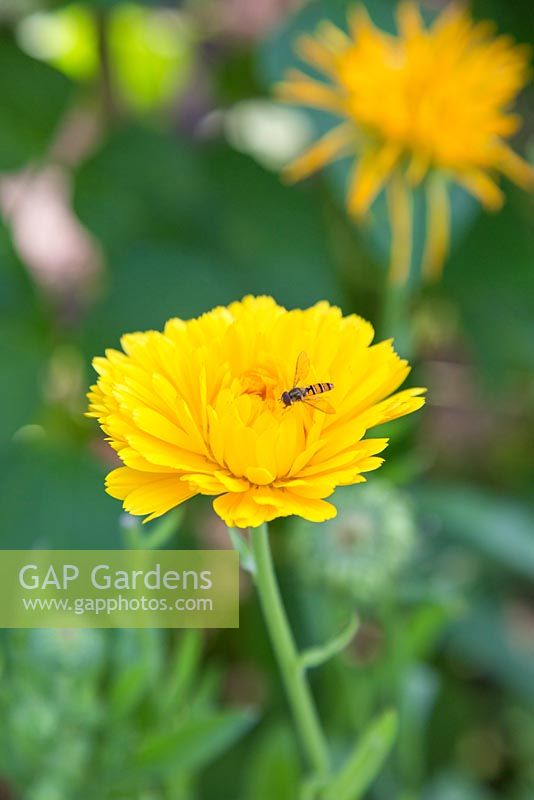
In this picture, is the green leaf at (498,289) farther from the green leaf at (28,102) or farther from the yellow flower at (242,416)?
the yellow flower at (242,416)

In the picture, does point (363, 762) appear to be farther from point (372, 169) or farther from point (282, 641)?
point (372, 169)

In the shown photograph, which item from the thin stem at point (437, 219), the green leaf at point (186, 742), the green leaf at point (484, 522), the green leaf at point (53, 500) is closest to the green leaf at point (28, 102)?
the green leaf at point (53, 500)

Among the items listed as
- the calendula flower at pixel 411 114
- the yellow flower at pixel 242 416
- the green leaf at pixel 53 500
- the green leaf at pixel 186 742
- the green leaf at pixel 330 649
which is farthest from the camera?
the green leaf at pixel 53 500

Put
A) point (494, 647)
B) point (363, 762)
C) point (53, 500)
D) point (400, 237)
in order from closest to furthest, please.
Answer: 1. point (363, 762)
2. point (400, 237)
3. point (53, 500)
4. point (494, 647)

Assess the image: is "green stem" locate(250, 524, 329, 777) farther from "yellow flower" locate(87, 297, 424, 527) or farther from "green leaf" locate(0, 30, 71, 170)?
"green leaf" locate(0, 30, 71, 170)

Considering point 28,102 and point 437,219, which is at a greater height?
point 28,102

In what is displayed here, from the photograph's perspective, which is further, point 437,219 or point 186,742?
point 437,219

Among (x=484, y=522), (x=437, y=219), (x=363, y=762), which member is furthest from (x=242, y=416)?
(x=484, y=522)
